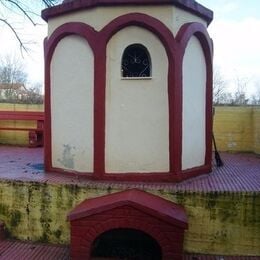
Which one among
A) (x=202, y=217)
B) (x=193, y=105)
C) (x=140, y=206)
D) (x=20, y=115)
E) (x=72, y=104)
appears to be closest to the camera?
(x=140, y=206)

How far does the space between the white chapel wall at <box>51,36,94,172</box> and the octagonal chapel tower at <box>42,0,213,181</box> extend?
0.07 feet

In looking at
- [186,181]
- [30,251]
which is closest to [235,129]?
[186,181]

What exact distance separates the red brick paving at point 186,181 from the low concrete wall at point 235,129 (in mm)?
1944

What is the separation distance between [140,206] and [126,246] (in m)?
1.38

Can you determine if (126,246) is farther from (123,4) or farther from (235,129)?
(235,129)

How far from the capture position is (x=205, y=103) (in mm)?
10180

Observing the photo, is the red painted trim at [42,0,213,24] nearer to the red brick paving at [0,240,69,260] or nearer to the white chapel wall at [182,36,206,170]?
the white chapel wall at [182,36,206,170]

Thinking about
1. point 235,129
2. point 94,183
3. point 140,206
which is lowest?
point 140,206

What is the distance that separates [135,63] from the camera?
356 inches

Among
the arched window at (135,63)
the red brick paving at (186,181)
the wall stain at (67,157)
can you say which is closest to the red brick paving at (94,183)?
the red brick paving at (186,181)

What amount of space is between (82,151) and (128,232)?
2.20 metres

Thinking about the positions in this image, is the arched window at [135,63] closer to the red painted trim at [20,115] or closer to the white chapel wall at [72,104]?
the white chapel wall at [72,104]

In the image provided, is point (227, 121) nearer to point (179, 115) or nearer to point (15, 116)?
point (179, 115)

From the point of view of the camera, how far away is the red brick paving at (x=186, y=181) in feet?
26.7
